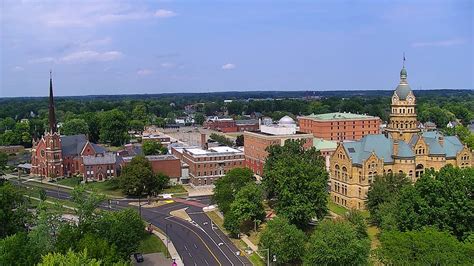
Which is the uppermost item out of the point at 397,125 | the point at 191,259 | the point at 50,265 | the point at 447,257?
the point at 397,125

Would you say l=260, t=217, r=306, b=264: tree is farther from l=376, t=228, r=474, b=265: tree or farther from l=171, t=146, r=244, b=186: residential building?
l=171, t=146, r=244, b=186: residential building

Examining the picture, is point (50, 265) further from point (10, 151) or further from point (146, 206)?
point (10, 151)

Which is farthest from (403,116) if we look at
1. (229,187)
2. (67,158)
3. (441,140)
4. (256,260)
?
(67,158)

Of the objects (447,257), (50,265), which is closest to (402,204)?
(447,257)

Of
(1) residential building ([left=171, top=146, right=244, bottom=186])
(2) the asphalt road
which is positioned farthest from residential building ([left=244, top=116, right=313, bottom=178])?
(2) the asphalt road

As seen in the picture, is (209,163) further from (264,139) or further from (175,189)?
(264,139)

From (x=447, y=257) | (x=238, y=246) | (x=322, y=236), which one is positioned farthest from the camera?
(x=238, y=246)

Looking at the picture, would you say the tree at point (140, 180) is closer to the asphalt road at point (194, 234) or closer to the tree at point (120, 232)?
the asphalt road at point (194, 234)
